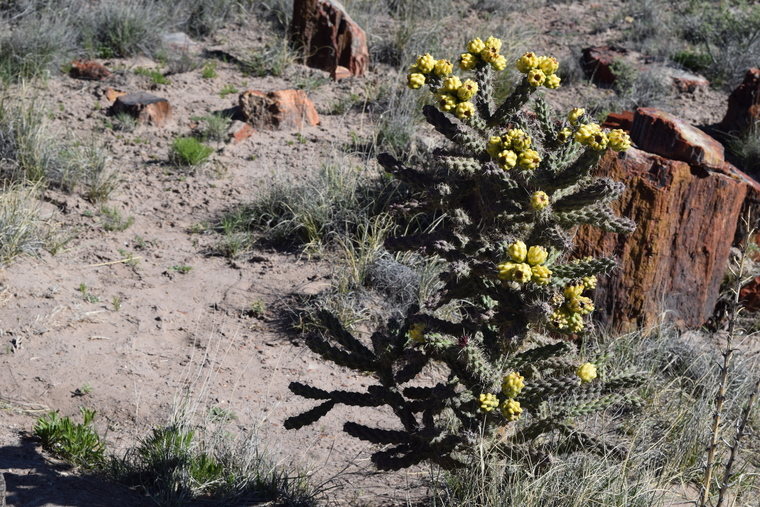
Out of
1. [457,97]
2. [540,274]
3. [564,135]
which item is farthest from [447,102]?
[540,274]

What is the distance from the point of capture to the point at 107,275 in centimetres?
594

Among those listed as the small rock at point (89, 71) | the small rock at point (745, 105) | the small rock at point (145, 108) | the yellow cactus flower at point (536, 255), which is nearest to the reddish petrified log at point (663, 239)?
the yellow cactus flower at point (536, 255)

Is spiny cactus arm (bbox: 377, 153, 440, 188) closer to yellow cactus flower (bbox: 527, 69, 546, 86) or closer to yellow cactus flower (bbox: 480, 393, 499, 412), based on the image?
yellow cactus flower (bbox: 527, 69, 546, 86)

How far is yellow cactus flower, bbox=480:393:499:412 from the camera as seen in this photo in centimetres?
321

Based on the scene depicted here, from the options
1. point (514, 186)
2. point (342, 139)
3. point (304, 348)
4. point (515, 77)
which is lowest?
point (304, 348)

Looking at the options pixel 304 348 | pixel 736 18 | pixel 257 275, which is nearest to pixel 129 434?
pixel 304 348

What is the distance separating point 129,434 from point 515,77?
5.47 meters

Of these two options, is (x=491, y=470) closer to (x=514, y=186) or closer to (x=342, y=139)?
(x=514, y=186)

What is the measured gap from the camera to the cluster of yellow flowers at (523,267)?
302cm

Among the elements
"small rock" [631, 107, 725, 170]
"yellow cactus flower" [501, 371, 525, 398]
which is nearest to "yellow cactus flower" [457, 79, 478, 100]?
"yellow cactus flower" [501, 371, 525, 398]

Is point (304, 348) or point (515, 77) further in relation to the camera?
point (515, 77)

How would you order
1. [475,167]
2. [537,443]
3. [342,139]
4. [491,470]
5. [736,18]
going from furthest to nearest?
1. [736,18]
2. [342,139]
3. [537,443]
4. [491,470]
5. [475,167]

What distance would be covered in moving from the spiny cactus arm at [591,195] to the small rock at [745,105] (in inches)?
216

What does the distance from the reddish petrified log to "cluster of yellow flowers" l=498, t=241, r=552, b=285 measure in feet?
8.01
